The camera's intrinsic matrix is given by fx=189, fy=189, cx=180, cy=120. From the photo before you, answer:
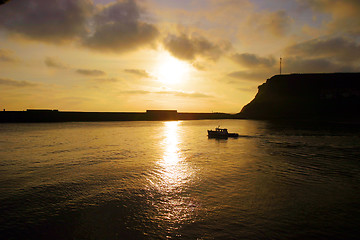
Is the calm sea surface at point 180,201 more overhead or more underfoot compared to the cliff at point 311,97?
more underfoot

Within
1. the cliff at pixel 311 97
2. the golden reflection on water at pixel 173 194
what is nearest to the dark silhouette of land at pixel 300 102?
the cliff at pixel 311 97

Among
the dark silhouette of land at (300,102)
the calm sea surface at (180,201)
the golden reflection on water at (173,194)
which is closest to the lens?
the calm sea surface at (180,201)

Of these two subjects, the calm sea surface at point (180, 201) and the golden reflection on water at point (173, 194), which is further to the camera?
the golden reflection on water at point (173, 194)

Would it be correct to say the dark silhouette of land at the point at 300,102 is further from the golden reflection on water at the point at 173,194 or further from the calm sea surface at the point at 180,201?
the golden reflection on water at the point at 173,194

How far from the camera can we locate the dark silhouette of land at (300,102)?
15275cm

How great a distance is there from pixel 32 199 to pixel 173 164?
18.2m

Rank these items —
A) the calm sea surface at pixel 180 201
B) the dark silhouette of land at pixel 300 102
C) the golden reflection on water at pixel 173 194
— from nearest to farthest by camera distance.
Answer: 1. the calm sea surface at pixel 180 201
2. the golden reflection on water at pixel 173 194
3. the dark silhouette of land at pixel 300 102

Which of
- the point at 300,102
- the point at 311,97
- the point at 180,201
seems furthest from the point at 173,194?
the point at 311,97

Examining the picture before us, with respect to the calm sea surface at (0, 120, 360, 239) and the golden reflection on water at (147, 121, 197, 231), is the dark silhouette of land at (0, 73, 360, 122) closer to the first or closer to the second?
the calm sea surface at (0, 120, 360, 239)

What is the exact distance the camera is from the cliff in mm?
159375

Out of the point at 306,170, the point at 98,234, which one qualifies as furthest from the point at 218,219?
the point at 306,170

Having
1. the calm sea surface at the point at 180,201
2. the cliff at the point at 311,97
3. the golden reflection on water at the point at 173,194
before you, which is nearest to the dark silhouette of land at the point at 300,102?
the cliff at the point at 311,97

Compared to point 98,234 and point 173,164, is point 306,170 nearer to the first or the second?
point 173,164

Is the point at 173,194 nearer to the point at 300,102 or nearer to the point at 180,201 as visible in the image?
the point at 180,201
